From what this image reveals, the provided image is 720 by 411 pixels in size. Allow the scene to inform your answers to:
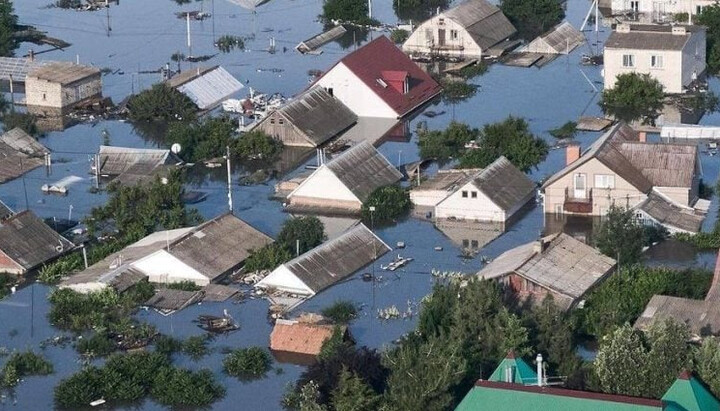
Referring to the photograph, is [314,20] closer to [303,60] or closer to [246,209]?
[303,60]

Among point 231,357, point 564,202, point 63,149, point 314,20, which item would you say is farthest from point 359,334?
point 314,20

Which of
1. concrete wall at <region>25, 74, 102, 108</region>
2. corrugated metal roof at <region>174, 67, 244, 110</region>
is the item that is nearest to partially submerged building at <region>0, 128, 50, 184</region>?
concrete wall at <region>25, 74, 102, 108</region>

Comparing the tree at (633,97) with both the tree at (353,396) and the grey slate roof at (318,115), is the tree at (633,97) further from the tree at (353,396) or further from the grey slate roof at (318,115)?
the tree at (353,396)

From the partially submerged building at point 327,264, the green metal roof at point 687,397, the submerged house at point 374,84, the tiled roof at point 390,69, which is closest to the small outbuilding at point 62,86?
the submerged house at point 374,84

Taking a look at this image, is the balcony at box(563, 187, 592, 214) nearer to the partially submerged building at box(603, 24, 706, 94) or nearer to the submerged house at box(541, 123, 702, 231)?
the submerged house at box(541, 123, 702, 231)

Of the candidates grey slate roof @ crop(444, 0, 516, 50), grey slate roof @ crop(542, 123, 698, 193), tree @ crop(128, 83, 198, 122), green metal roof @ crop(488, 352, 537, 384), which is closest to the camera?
green metal roof @ crop(488, 352, 537, 384)

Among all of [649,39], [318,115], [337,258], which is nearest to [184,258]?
[337,258]
